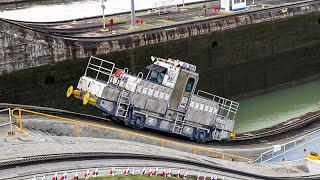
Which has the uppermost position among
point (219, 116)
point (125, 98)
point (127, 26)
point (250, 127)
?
point (127, 26)

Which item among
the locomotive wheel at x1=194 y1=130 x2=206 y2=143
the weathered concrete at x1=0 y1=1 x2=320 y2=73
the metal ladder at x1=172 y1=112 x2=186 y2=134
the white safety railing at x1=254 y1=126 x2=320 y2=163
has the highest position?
the weathered concrete at x1=0 y1=1 x2=320 y2=73

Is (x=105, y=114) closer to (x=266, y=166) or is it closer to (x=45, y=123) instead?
(x=45, y=123)

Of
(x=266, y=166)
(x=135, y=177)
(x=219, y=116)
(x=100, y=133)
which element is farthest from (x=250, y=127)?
(x=135, y=177)

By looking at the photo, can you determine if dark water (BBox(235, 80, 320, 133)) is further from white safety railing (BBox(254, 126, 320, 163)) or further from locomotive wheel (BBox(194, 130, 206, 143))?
locomotive wheel (BBox(194, 130, 206, 143))

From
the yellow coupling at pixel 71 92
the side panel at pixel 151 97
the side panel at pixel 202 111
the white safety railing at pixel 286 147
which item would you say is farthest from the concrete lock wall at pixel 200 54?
the white safety railing at pixel 286 147

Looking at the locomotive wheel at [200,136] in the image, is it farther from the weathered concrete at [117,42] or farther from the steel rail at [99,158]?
the weathered concrete at [117,42]

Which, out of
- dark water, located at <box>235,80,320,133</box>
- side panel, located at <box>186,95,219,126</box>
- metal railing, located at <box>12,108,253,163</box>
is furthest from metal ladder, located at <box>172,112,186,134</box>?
dark water, located at <box>235,80,320,133</box>
